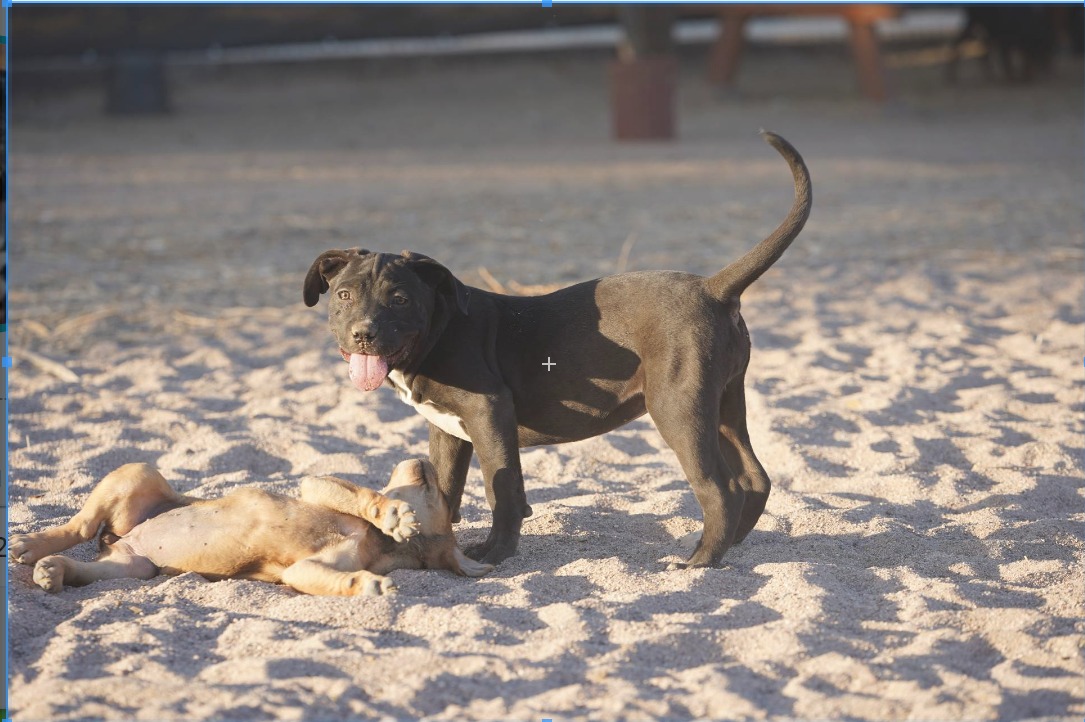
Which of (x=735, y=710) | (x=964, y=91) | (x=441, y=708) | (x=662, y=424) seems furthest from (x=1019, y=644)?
(x=964, y=91)

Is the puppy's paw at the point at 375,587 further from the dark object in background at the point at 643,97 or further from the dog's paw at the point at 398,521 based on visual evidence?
the dark object in background at the point at 643,97

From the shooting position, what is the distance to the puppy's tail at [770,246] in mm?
4199

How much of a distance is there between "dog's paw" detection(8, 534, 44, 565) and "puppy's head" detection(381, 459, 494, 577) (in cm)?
119

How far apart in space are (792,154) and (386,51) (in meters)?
18.2

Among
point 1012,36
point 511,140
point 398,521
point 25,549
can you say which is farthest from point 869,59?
point 25,549

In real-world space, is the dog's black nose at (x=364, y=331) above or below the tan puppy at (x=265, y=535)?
above

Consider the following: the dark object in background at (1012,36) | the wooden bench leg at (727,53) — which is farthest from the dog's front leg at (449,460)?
the dark object in background at (1012,36)

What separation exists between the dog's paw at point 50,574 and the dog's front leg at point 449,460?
1.33 metres

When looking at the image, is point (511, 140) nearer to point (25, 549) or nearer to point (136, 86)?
point (136, 86)

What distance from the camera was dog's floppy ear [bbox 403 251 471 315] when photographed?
166 inches

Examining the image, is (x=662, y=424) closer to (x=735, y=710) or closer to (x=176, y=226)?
(x=735, y=710)

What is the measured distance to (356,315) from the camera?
13.4 ft

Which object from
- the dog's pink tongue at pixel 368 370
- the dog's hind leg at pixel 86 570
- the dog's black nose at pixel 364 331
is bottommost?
the dog's hind leg at pixel 86 570

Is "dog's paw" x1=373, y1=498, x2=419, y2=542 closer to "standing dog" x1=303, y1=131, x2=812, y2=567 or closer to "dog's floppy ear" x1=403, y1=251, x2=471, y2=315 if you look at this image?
"standing dog" x1=303, y1=131, x2=812, y2=567
